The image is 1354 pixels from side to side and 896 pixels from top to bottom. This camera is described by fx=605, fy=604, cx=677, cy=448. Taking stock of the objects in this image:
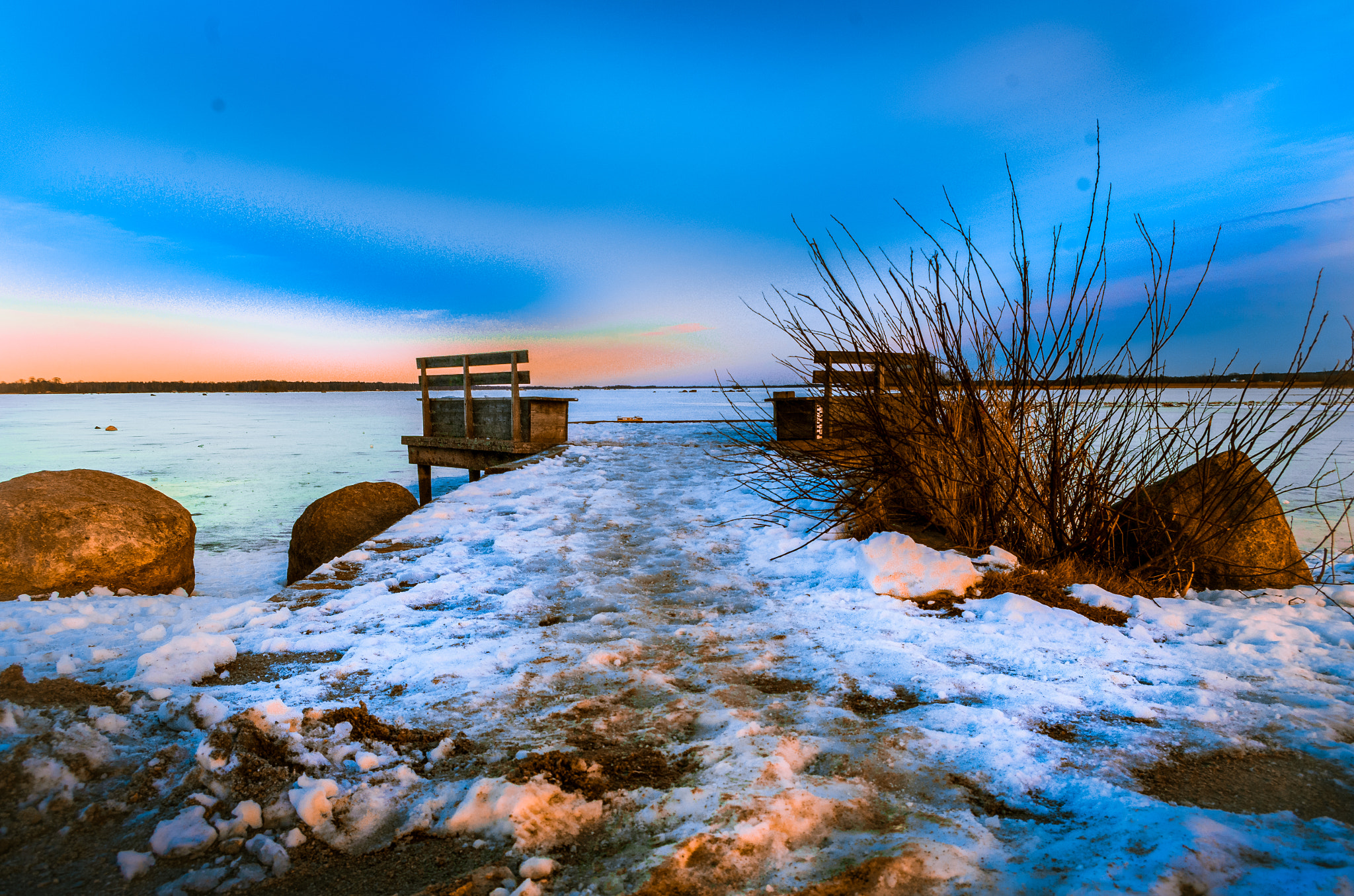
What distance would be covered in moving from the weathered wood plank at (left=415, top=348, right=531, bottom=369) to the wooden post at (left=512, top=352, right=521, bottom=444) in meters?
0.11

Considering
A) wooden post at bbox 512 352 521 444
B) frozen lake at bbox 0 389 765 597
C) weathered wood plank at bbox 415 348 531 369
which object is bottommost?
frozen lake at bbox 0 389 765 597

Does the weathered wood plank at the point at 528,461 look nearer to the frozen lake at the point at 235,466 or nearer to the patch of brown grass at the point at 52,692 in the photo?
the frozen lake at the point at 235,466

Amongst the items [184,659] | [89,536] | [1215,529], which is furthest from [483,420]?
[1215,529]

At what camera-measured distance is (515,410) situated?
9.46 metres

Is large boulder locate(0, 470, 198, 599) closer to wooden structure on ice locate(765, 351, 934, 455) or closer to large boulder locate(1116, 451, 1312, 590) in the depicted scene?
wooden structure on ice locate(765, 351, 934, 455)

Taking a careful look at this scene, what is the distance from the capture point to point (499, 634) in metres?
2.64

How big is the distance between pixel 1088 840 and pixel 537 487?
5570 mm

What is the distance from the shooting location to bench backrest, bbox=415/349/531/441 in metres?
9.05

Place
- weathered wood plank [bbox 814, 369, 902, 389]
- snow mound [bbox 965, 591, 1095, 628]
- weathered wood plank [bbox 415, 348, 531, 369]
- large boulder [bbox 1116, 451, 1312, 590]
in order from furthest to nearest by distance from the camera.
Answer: weathered wood plank [bbox 415, 348, 531, 369] → weathered wood plank [bbox 814, 369, 902, 389] → large boulder [bbox 1116, 451, 1312, 590] → snow mound [bbox 965, 591, 1095, 628]

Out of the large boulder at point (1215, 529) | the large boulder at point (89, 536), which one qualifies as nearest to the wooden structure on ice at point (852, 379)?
the large boulder at point (1215, 529)

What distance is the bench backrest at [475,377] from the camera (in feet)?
29.7

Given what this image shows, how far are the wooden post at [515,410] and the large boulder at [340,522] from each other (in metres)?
2.84

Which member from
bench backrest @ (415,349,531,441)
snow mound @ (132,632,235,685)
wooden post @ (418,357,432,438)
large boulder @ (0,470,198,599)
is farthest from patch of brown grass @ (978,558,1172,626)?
wooden post @ (418,357,432,438)

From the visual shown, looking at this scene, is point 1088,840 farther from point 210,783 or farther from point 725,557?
point 725,557
